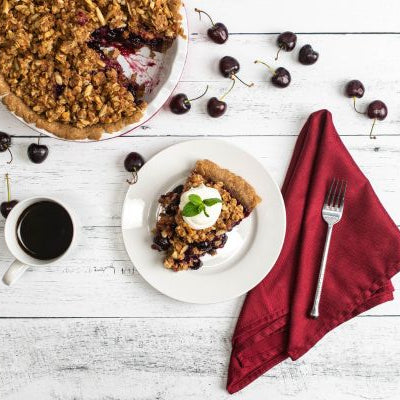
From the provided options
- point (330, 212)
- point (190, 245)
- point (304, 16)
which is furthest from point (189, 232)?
Answer: point (304, 16)

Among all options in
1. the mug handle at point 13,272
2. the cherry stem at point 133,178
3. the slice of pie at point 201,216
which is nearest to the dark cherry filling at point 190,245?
the slice of pie at point 201,216

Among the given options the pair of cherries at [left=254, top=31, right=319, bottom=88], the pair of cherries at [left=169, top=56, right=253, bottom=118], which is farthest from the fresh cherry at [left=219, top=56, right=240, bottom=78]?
the pair of cherries at [left=254, top=31, right=319, bottom=88]

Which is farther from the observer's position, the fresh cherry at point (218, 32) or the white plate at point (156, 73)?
the fresh cherry at point (218, 32)

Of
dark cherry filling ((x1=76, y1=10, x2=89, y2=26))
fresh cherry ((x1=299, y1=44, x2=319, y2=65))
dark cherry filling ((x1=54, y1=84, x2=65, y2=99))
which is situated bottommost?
dark cherry filling ((x1=54, y1=84, x2=65, y2=99))

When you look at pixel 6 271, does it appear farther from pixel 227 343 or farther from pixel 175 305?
pixel 227 343

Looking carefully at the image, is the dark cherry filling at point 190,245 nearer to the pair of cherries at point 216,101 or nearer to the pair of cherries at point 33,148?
the pair of cherries at point 216,101

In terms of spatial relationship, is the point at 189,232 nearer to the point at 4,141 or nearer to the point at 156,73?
the point at 156,73

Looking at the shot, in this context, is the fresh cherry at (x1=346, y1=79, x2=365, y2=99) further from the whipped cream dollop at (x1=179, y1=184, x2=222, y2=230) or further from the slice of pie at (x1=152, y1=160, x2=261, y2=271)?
the whipped cream dollop at (x1=179, y1=184, x2=222, y2=230)
